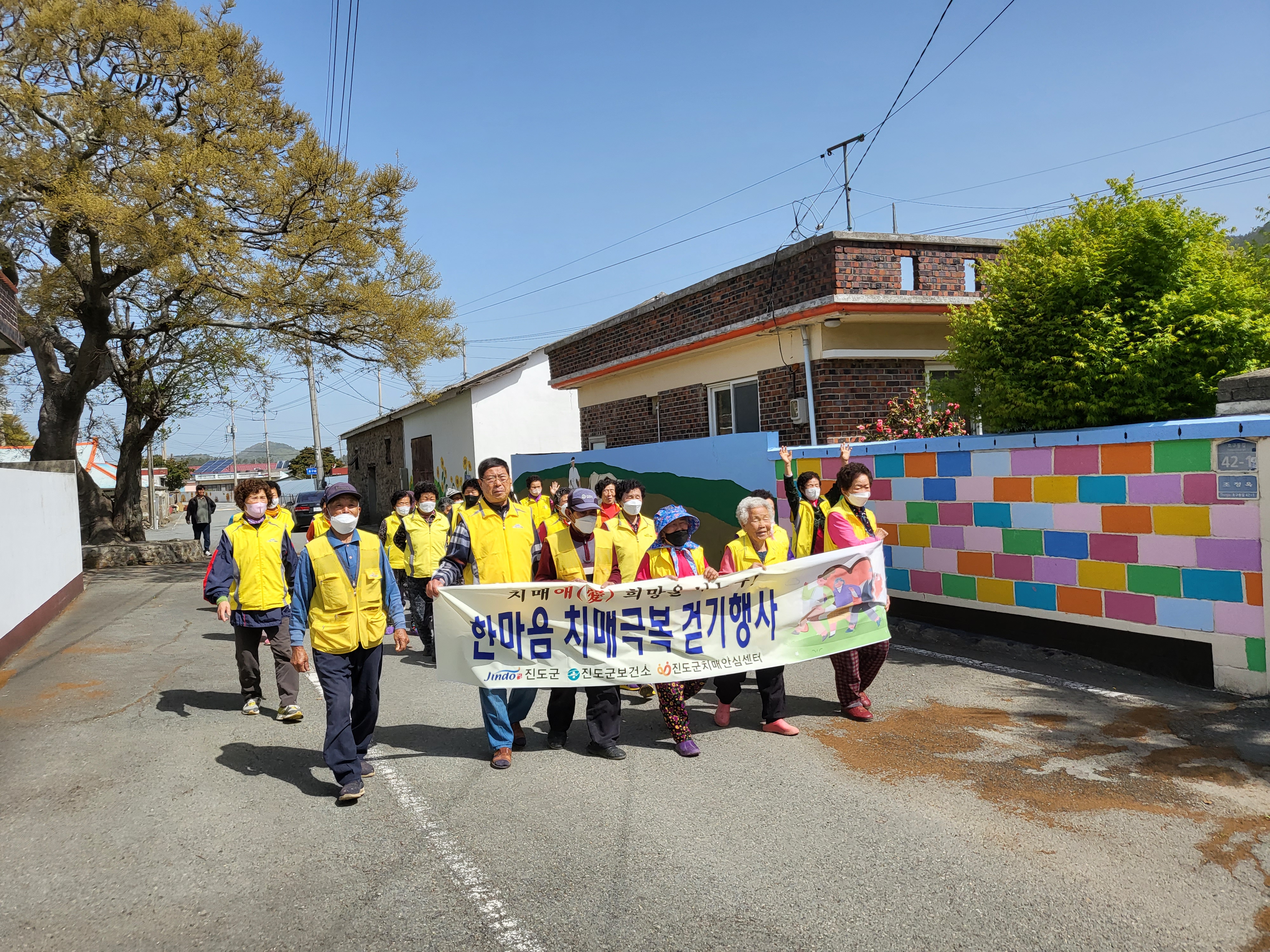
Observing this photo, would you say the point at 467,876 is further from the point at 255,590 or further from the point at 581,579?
the point at 255,590

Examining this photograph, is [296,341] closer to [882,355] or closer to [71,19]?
[71,19]

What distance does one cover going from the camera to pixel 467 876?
13.4 ft

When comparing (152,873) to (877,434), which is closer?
(152,873)

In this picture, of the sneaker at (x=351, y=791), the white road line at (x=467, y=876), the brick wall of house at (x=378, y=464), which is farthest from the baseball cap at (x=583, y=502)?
the brick wall of house at (x=378, y=464)

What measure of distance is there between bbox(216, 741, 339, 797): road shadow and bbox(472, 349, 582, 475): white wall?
19942 mm

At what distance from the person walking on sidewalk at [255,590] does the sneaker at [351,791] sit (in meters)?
2.15

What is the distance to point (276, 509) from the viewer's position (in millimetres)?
8250

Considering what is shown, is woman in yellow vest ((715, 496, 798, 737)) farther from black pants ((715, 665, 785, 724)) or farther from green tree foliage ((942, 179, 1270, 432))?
green tree foliage ((942, 179, 1270, 432))

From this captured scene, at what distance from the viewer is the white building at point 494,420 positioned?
2689cm

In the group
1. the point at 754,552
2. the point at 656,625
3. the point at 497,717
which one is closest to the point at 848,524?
the point at 754,552

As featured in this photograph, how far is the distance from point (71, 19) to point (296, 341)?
7439mm

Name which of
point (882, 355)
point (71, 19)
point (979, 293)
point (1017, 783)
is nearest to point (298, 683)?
point (1017, 783)

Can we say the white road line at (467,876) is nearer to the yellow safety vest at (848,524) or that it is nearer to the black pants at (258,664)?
the black pants at (258,664)

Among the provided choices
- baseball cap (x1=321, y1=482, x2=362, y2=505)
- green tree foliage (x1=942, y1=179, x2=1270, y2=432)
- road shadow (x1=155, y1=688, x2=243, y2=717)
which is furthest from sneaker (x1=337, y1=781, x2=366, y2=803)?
green tree foliage (x1=942, y1=179, x2=1270, y2=432)
